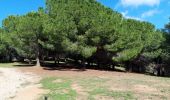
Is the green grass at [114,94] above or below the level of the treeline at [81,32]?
below

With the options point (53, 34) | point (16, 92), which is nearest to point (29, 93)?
point (16, 92)

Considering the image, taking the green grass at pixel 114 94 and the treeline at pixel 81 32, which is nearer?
the green grass at pixel 114 94

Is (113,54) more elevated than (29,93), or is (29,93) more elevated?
(113,54)

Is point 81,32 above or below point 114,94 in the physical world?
above

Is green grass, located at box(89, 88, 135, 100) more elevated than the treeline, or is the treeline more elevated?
the treeline

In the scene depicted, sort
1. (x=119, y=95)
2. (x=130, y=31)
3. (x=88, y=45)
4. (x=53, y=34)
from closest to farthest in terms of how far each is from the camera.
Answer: (x=119, y=95)
(x=53, y=34)
(x=88, y=45)
(x=130, y=31)

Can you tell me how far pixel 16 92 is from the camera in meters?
19.3

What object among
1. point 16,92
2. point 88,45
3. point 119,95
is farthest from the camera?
point 88,45

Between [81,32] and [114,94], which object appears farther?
[81,32]

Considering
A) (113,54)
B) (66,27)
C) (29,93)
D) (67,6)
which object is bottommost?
(29,93)

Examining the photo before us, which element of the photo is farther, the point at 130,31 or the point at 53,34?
the point at 130,31

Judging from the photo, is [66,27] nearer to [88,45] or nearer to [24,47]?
[88,45]

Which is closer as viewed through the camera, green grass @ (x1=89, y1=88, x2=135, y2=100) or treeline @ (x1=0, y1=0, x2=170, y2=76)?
green grass @ (x1=89, y1=88, x2=135, y2=100)

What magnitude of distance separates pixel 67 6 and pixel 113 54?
843 centimetres
